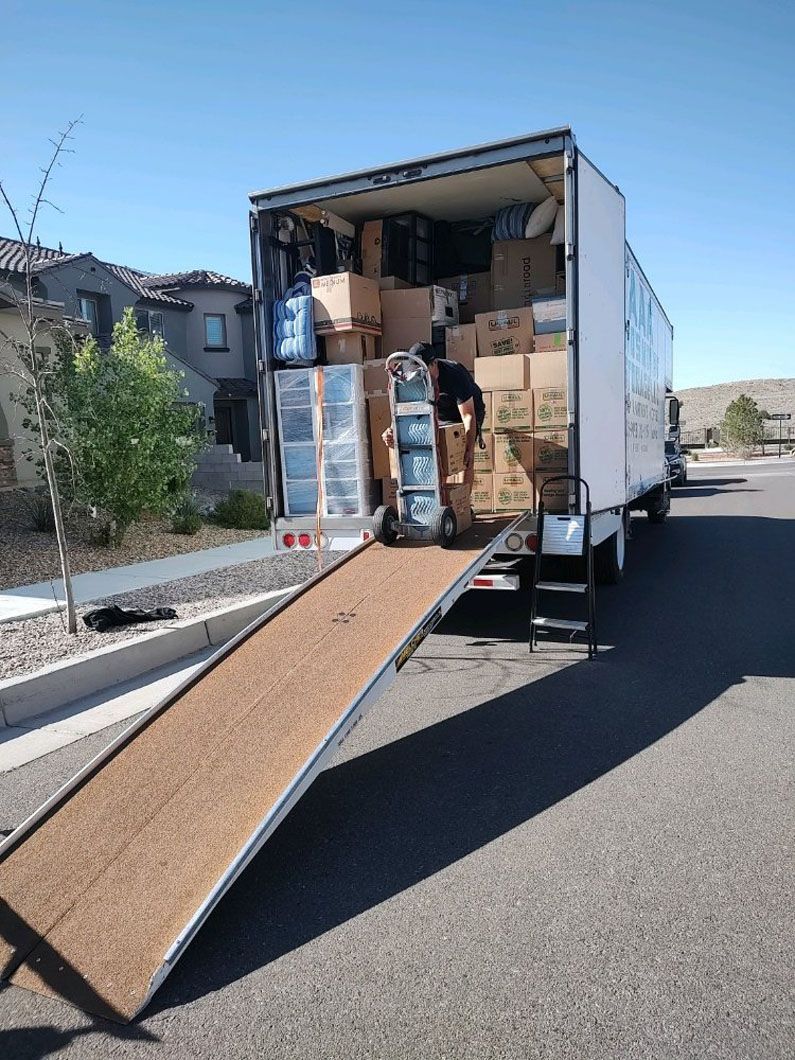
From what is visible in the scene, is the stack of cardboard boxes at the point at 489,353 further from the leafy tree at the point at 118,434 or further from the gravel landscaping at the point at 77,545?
the gravel landscaping at the point at 77,545

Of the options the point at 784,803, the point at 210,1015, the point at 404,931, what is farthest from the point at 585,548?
the point at 210,1015

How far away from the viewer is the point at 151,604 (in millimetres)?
7828

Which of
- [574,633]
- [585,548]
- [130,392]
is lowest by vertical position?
[574,633]

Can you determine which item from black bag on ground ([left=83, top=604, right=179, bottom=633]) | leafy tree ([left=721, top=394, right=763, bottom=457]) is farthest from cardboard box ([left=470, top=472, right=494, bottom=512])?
leafy tree ([left=721, top=394, right=763, bottom=457])

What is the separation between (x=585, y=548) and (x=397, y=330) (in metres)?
2.93

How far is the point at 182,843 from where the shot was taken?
123 inches

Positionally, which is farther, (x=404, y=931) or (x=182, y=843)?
(x=182, y=843)

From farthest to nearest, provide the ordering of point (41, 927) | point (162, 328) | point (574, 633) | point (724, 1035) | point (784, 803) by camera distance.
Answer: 1. point (162, 328)
2. point (574, 633)
3. point (784, 803)
4. point (41, 927)
5. point (724, 1035)

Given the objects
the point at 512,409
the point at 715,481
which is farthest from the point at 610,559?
the point at 715,481

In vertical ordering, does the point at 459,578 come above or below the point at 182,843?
above

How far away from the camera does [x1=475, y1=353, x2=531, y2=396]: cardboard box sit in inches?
262

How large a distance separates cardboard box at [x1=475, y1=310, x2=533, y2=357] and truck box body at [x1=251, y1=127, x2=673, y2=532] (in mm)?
636

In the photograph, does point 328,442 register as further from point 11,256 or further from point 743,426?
point 743,426

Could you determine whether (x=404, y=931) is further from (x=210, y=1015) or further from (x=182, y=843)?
(x=182, y=843)
